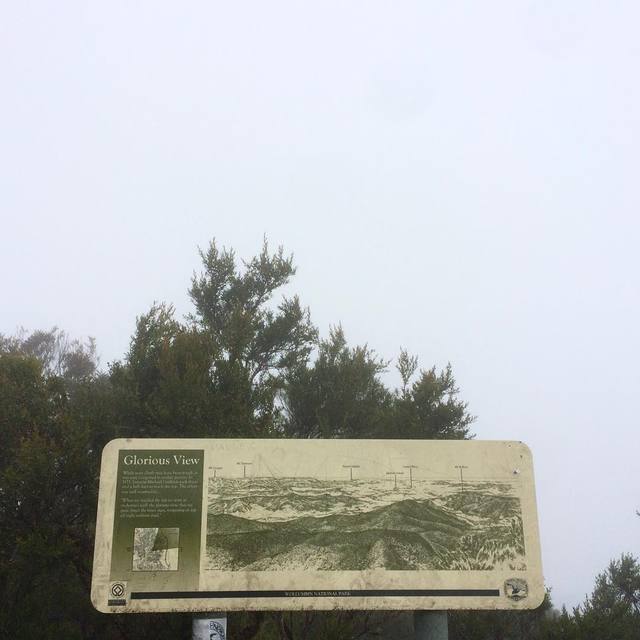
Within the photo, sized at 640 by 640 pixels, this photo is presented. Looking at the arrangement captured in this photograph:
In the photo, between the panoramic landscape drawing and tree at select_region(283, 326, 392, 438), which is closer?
the panoramic landscape drawing

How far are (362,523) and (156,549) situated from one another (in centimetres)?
247

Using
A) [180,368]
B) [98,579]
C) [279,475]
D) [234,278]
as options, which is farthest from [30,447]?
[234,278]

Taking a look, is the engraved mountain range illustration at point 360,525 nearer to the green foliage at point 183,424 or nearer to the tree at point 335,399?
the green foliage at point 183,424

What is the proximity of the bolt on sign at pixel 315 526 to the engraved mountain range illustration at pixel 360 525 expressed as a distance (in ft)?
0.04

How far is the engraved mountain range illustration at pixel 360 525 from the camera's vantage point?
7.37 metres

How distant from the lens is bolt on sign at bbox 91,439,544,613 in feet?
23.6

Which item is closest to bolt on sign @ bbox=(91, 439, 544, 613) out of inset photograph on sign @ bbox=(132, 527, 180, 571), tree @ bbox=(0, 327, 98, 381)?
inset photograph on sign @ bbox=(132, 527, 180, 571)

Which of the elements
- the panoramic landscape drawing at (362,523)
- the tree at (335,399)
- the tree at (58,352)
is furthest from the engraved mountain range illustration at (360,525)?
the tree at (58,352)

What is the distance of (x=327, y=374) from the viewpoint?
1705cm

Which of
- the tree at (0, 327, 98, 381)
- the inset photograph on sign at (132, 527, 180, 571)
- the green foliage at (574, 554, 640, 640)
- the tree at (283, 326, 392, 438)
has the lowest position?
the green foliage at (574, 554, 640, 640)

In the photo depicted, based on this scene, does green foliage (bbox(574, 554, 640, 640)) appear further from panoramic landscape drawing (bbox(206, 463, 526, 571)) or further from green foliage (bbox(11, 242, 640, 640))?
panoramic landscape drawing (bbox(206, 463, 526, 571))

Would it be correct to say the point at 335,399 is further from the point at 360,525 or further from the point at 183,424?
the point at 360,525

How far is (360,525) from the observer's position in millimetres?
7547

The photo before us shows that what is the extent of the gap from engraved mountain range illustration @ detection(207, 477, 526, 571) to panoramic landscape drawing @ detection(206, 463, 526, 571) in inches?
0.5
